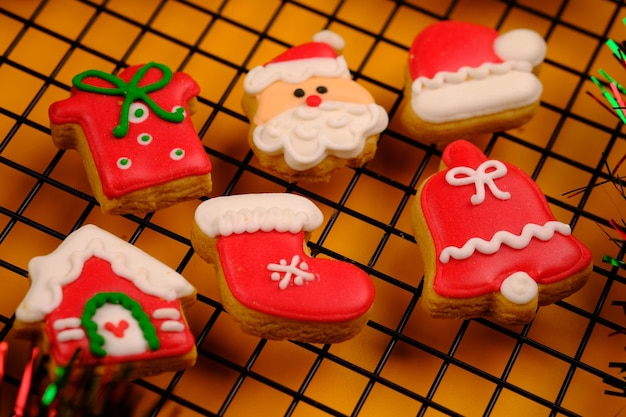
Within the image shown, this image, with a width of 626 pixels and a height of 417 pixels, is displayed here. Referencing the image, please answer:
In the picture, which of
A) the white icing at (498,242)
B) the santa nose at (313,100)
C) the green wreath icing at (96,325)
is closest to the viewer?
the green wreath icing at (96,325)

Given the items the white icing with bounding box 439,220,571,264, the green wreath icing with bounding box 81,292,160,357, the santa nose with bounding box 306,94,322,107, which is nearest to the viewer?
the green wreath icing with bounding box 81,292,160,357

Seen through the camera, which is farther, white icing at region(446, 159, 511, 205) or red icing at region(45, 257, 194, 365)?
white icing at region(446, 159, 511, 205)

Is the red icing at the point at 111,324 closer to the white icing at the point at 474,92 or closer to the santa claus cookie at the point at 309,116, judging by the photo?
the santa claus cookie at the point at 309,116

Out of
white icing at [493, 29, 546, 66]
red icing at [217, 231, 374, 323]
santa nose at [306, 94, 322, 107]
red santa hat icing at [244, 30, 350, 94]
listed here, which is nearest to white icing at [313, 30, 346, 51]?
red santa hat icing at [244, 30, 350, 94]

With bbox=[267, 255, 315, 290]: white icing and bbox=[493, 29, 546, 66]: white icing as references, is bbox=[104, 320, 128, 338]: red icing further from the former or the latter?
bbox=[493, 29, 546, 66]: white icing

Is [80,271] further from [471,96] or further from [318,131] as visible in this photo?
[471,96]

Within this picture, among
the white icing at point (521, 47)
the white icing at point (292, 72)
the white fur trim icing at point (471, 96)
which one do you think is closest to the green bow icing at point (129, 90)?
the white icing at point (292, 72)
